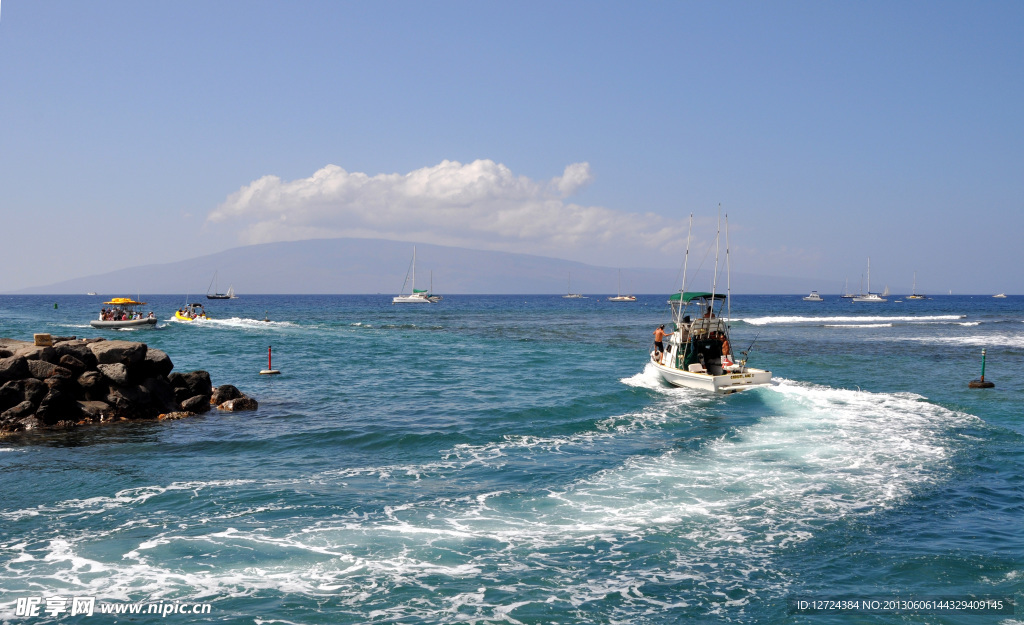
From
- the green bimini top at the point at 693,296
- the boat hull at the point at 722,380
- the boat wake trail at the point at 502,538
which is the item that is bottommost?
the boat wake trail at the point at 502,538

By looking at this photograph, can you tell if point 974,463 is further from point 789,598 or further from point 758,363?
point 758,363

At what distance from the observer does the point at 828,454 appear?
18859 millimetres

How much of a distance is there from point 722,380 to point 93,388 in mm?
23670

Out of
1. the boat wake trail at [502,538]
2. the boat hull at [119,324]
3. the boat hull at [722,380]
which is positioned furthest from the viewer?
the boat hull at [119,324]

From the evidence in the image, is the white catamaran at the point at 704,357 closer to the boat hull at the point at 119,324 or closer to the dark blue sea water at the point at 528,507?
the dark blue sea water at the point at 528,507

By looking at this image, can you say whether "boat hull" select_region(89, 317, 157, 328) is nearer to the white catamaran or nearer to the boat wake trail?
the white catamaran

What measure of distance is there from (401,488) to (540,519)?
12.4ft

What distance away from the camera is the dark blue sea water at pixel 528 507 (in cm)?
1030

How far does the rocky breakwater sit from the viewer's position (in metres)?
21.5

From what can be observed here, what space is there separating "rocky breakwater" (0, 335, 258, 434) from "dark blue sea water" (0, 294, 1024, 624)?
45.7 inches

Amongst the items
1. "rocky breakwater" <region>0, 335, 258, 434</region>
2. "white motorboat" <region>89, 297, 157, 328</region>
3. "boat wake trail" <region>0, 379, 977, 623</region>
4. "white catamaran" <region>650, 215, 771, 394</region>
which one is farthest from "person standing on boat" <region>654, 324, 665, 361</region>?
"white motorboat" <region>89, 297, 157, 328</region>

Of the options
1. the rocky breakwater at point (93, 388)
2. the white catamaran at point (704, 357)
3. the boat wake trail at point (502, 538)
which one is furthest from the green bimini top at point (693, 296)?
the rocky breakwater at point (93, 388)

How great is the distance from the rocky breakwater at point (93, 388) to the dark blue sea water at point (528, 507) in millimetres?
1162

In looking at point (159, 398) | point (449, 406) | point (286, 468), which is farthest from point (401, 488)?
point (159, 398)
